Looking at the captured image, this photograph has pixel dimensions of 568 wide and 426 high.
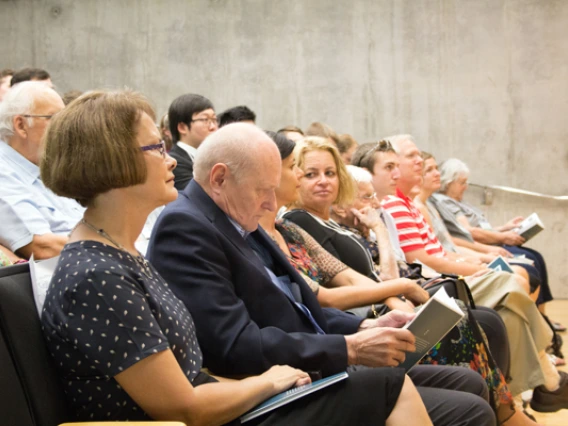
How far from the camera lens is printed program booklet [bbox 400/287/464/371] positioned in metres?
1.96

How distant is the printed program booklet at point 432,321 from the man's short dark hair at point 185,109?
2.95m

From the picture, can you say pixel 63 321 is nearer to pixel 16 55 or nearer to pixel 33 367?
pixel 33 367

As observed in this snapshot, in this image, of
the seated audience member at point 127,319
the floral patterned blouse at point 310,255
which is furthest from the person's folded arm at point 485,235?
the seated audience member at point 127,319

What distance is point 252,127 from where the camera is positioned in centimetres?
212

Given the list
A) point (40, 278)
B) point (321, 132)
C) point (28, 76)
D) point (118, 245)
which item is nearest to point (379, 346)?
point (118, 245)

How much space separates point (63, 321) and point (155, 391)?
0.23 metres

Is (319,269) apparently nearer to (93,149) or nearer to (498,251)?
(93,149)

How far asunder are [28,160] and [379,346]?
1664mm

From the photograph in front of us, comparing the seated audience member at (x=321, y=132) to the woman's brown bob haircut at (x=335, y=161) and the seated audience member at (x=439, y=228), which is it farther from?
the woman's brown bob haircut at (x=335, y=161)

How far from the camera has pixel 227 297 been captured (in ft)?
6.12

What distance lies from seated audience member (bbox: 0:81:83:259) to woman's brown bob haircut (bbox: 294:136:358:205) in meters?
1.09

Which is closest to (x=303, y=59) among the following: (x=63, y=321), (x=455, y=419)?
(x=455, y=419)

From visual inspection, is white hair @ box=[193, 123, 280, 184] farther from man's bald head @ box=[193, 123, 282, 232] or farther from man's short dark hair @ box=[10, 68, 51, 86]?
man's short dark hair @ box=[10, 68, 51, 86]

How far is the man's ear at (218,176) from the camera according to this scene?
2.06 metres
